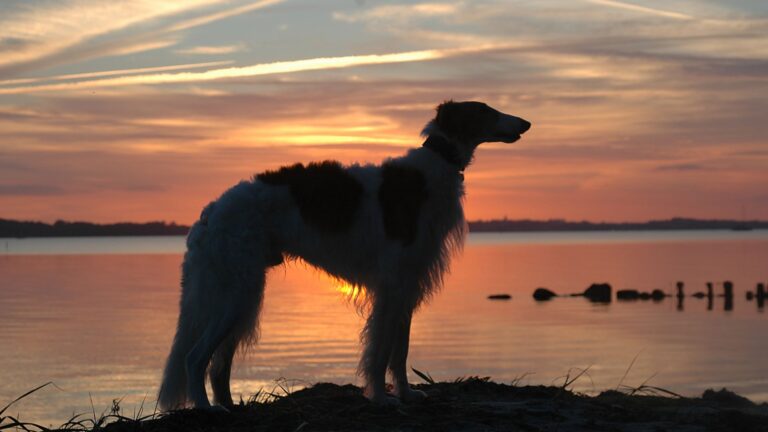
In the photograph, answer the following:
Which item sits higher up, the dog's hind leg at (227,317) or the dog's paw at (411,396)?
the dog's hind leg at (227,317)

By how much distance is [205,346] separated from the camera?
823 centimetres

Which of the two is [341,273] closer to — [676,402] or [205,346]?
[205,346]

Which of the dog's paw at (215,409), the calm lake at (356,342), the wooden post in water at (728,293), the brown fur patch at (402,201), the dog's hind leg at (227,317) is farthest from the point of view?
the wooden post in water at (728,293)

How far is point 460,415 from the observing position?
25.4 ft

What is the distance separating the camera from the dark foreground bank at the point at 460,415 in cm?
739

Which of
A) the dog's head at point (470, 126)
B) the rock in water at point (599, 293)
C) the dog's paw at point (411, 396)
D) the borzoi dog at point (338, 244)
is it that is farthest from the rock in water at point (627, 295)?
the borzoi dog at point (338, 244)

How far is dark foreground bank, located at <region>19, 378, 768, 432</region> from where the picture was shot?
7391 mm

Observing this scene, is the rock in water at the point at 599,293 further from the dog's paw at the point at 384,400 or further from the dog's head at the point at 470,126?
the dog's paw at the point at 384,400

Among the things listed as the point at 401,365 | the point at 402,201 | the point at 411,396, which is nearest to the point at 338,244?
the point at 402,201

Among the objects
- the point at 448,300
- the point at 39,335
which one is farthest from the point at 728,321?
the point at 39,335

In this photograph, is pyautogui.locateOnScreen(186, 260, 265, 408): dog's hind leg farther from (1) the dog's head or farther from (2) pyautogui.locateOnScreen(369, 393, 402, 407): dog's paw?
(1) the dog's head

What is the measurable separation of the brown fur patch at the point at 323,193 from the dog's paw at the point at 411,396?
1.69 m

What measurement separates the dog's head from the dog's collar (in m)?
0.02

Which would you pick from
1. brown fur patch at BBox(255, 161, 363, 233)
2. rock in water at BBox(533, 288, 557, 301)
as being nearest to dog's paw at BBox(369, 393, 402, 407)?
brown fur patch at BBox(255, 161, 363, 233)
